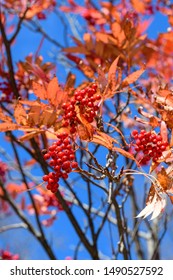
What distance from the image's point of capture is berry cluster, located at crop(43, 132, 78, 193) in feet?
2.83

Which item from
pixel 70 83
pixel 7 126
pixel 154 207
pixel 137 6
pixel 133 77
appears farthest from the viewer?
pixel 137 6

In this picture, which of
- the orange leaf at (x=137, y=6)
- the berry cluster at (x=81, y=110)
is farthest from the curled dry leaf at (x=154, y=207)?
the orange leaf at (x=137, y=6)

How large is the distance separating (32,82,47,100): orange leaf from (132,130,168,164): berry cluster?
199mm

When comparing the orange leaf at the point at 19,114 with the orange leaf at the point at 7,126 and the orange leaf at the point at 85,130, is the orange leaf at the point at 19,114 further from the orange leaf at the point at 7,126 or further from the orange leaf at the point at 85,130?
the orange leaf at the point at 85,130

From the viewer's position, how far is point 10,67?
4.48 feet

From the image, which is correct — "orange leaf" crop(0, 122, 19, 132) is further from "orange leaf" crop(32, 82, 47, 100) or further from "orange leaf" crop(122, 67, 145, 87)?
"orange leaf" crop(122, 67, 145, 87)

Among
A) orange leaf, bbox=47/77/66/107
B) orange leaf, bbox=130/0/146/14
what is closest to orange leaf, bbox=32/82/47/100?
orange leaf, bbox=47/77/66/107

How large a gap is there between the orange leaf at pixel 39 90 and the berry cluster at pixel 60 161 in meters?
0.11

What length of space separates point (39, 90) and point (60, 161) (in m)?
0.16

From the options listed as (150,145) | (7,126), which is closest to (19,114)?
(7,126)

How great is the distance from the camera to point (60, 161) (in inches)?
34.1

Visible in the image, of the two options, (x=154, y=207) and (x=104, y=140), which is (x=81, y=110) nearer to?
(x=104, y=140)
